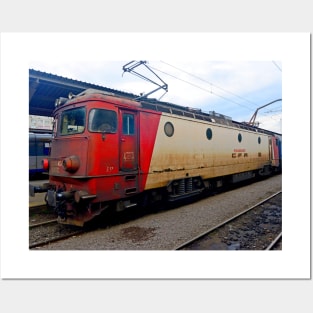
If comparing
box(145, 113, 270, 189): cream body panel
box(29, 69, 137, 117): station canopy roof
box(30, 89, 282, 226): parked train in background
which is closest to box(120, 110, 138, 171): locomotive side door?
box(30, 89, 282, 226): parked train in background

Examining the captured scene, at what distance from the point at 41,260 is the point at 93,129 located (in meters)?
2.58

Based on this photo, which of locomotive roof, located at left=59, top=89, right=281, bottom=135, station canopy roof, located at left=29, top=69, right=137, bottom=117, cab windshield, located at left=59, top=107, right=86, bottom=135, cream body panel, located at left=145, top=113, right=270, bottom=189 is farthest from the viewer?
cream body panel, located at left=145, top=113, right=270, bottom=189

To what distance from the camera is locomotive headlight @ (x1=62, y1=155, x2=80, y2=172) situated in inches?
220

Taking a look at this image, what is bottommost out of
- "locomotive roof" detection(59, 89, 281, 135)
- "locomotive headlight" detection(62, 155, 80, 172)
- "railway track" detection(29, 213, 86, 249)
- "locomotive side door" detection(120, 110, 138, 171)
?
"railway track" detection(29, 213, 86, 249)

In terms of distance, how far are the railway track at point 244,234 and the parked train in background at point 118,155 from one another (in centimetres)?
188

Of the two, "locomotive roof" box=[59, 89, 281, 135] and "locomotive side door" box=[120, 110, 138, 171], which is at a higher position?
"locomotive roof" box=[59, 89, 281, 135]

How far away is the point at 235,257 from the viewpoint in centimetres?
467

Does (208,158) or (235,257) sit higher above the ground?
(208,158)

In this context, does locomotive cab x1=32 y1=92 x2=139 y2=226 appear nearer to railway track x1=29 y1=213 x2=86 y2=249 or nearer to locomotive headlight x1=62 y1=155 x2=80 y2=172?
locomotive headlight x1=62 y1=155 x2=80 y2=172
